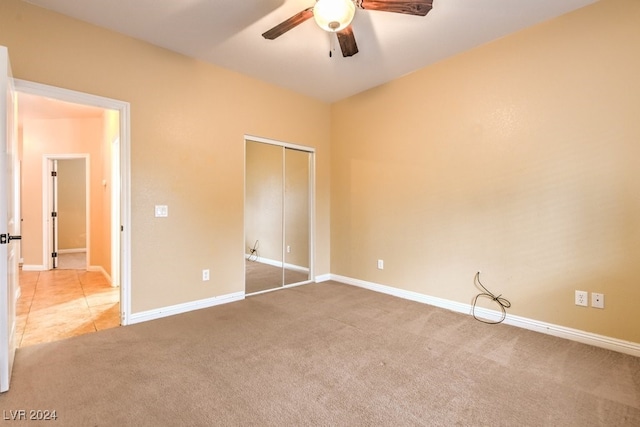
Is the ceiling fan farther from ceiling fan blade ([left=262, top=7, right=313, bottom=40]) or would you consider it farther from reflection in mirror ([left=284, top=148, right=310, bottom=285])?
reflection in mirror ([left=284, top=148, right=310, bottom=285])

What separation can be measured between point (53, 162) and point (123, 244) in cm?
439

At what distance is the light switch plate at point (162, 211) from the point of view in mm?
3068

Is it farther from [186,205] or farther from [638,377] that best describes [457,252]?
[186,205]

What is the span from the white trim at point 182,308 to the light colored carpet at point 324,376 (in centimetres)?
12

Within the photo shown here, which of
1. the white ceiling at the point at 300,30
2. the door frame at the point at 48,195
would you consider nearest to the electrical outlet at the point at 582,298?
the white ceiling at the point at 300,30

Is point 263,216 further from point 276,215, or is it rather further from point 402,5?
point 402,5

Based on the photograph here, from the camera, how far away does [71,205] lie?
287 inches

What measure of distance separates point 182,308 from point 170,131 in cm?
190

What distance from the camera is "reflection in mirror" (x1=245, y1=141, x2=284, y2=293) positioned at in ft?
13.0

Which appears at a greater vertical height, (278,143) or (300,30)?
(300,30)

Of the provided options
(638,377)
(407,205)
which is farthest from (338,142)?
→ (638,377)

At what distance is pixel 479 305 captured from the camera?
123 inches

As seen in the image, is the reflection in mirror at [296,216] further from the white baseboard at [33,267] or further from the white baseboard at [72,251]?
the white baseboard at [72,251]

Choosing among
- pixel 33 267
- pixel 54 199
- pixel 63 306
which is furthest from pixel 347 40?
pixel 33 267
